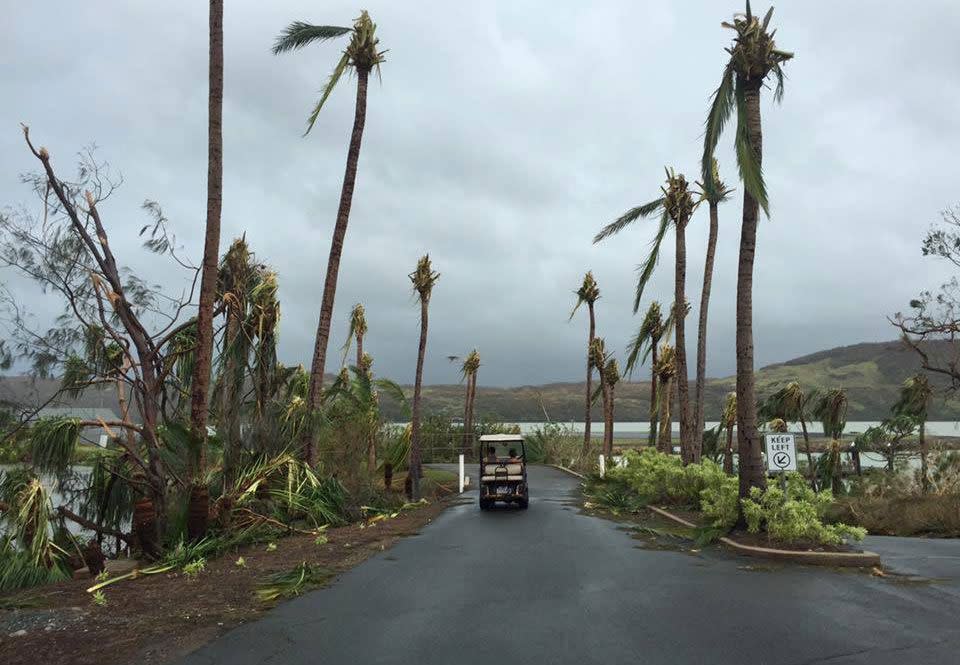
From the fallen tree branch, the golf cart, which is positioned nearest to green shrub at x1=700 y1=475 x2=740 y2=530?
the golf cart

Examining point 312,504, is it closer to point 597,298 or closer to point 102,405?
point 102,405

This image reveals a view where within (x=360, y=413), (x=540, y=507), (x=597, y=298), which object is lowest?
(x=540, y=507)

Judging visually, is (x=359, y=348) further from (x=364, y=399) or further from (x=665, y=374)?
(x=364, y=399)

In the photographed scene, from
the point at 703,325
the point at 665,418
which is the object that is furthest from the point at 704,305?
the point at 665,418

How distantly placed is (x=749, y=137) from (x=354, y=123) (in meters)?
11.1

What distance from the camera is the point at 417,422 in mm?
30469

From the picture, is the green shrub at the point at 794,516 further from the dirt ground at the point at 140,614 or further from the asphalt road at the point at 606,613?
the dirt ground at the point at 140,614

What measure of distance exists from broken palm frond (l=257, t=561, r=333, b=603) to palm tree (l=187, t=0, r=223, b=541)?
2736mm

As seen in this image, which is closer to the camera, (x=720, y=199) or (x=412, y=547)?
(x=412, y=547)

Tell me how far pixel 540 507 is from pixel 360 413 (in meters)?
5.97

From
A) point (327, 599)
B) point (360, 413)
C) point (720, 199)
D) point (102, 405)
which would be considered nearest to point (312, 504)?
point (102, 405)

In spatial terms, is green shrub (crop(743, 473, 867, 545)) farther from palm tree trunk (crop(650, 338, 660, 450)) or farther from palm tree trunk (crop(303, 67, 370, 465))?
palm tree trunk (crop(650, 338, 660, 450))

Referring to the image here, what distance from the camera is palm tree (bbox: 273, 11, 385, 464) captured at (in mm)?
18828

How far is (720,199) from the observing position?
25.4m
